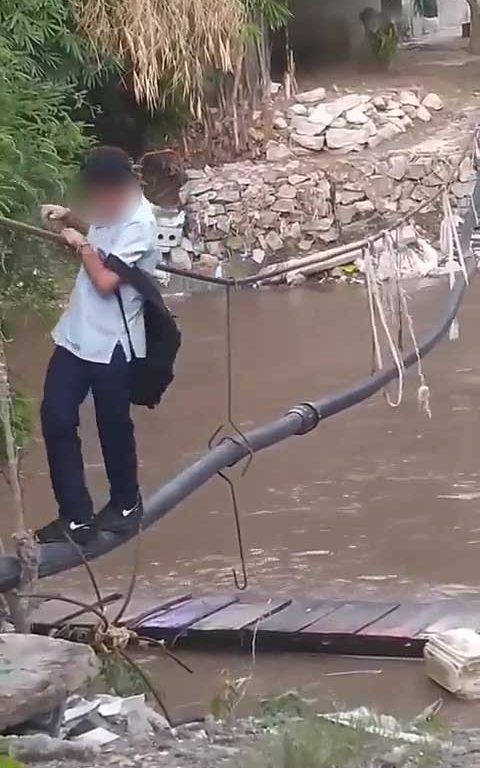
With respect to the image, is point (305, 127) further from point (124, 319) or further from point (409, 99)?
point (124, 319)

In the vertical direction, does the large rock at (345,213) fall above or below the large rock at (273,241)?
above

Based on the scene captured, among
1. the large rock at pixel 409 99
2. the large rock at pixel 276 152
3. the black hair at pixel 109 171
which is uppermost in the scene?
the black hair at pixel 109 171

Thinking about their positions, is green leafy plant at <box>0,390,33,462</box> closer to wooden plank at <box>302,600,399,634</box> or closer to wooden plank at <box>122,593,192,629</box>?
wooden plank at <box>122,593,192,629</box>

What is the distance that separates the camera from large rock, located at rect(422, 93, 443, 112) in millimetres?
13562

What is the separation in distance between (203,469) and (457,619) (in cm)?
107

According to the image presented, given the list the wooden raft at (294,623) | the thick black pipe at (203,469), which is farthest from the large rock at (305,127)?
the wooden raft at (294,623)

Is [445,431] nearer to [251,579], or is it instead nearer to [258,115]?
[251,579]

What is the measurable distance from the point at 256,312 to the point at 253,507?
4747 millimetres

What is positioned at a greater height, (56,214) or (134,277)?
(56,214)

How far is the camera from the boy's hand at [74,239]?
323 cm

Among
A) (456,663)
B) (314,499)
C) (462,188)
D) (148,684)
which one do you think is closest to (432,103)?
(462,188)

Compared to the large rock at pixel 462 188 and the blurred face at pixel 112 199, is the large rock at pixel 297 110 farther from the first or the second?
the blurred face at pixel 112 199

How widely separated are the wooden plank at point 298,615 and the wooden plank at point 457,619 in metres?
0.36

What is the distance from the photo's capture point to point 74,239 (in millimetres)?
3238
